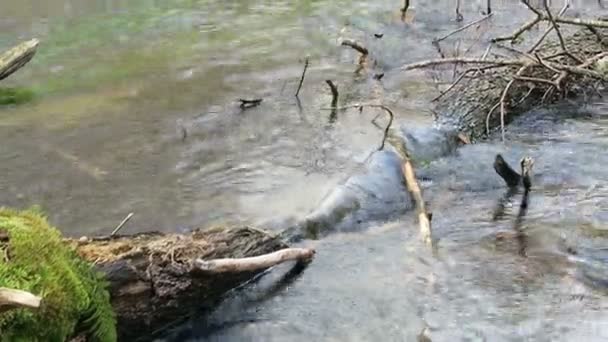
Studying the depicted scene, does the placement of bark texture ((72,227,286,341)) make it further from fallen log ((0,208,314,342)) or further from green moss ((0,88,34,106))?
green moss ((0,88,34,106))

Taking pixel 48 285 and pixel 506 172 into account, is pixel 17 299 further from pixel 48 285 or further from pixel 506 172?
pixel 506 172

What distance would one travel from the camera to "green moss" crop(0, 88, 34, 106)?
10570mm

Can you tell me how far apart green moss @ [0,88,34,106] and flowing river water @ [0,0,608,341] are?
0.15 metres

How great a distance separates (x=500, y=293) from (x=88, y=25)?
409 inches

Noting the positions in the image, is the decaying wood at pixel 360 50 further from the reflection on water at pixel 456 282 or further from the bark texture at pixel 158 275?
the bark texture at pixel 158 275

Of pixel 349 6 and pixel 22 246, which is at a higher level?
pixel 22 246

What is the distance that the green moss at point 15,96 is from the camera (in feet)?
34.7

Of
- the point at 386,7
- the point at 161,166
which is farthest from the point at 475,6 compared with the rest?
the point at 161,166

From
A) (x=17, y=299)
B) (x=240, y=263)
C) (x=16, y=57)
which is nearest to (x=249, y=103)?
(x=16, y=57)

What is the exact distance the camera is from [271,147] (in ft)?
29.0

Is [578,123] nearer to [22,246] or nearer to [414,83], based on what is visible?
[414,83]

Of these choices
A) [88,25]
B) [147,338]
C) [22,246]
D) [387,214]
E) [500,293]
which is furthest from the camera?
[88,25]

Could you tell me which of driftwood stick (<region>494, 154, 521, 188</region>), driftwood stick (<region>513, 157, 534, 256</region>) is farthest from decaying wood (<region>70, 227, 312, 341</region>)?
driftwood stick (<region>494, 154, 521, 188</region>)

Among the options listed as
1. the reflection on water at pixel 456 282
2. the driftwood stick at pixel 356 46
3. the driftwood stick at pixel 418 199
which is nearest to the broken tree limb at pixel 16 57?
the driftwood stick at pixel 356 46
